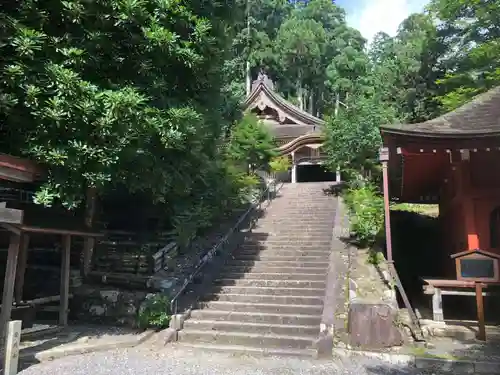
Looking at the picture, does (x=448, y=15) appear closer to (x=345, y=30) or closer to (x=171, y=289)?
(x=171, y=289)

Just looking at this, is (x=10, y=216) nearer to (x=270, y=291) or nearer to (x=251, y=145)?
(x=270, y=291)

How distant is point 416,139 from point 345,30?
167 feet

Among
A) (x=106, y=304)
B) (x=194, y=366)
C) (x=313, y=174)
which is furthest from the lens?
(x=313, y=174)

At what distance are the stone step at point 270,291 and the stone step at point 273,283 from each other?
7.4 inches

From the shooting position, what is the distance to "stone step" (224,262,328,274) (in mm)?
10844

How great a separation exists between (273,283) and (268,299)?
0.80m

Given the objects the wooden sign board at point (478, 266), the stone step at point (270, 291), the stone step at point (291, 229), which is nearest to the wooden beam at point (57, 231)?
the stone step at point (270, 291)

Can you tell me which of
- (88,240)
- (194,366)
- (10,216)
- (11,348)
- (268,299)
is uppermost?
(10,216)

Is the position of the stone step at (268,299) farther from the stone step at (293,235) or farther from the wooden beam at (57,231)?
the stone step at (293,235)

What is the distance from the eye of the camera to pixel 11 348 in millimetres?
5891

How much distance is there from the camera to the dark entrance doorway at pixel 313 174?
2875 centimetres

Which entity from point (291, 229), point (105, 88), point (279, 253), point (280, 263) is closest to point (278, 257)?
point (279, 253)

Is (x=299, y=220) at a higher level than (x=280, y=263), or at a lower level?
higher

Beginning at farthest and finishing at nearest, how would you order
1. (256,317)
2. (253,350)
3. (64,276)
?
(256,317), (64,276), (253,350)
